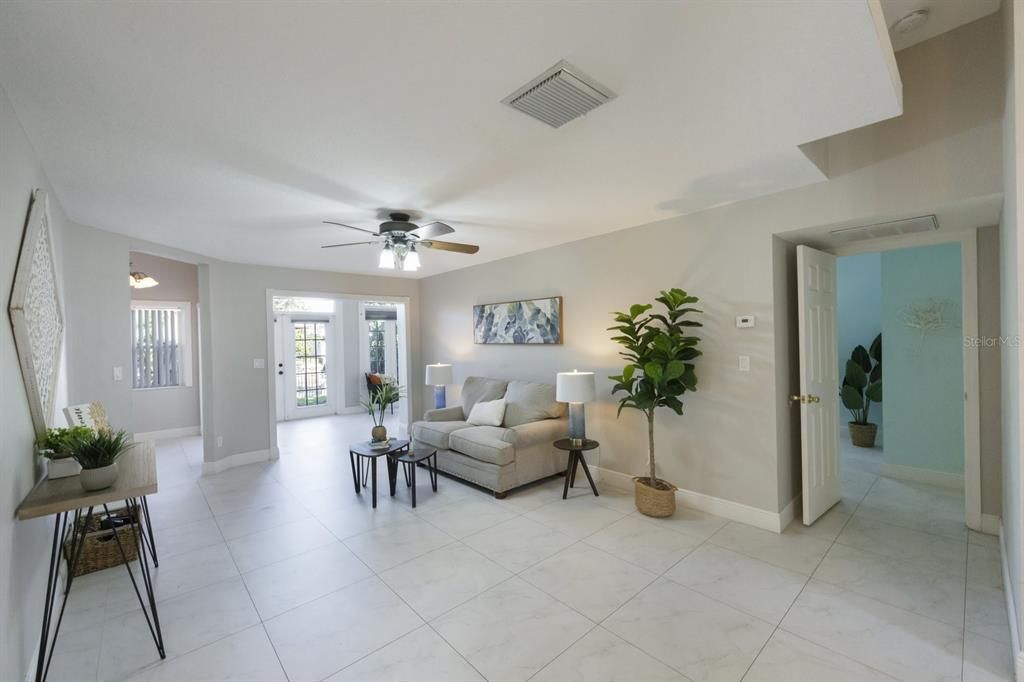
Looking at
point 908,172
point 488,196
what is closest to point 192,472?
point 488,196

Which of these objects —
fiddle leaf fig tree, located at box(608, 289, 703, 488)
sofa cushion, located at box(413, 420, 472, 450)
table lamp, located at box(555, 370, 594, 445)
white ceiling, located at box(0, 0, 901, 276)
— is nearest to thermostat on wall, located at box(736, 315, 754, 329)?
fiddle leaf fig tree, located at box(608, 289, 703, 488)

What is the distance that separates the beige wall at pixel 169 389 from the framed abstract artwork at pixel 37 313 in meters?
4.31

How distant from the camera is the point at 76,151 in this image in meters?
2.12

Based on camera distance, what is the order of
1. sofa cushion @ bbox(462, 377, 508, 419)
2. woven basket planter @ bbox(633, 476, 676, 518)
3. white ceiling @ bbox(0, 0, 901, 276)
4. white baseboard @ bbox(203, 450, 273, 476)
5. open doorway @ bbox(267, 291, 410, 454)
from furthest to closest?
open doorway @ bbox(267, 291, 410, 454), sofa cushion @ bbox(462, 377, 508, 419), white baseboard @ bbox(203, 450, 273, 476), woven basket planter @ bbox(633, 476, 676, 518), white ceiling @ bbox(0, 0, 901, 276)

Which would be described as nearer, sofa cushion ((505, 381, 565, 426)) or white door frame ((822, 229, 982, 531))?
white door frame ((822, 229, 982, 531))

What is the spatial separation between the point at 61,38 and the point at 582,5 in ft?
5.42

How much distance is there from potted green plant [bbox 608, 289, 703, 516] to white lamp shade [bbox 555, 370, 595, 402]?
0.99ft

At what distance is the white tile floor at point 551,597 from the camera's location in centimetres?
187

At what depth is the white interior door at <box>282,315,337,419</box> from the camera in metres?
7.99

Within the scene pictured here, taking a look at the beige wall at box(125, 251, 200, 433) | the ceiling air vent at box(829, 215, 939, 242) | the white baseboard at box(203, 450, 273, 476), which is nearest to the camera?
the ceiling air vent at box(829, 215, 939, 242)

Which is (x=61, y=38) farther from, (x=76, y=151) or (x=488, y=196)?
(x=488, y=196)

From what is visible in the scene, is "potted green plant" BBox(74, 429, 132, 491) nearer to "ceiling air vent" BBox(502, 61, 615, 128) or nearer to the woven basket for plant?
the woven basket for plant

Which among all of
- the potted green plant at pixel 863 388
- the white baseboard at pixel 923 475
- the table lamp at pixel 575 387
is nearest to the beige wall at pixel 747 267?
the table lamp at pixel 575 387

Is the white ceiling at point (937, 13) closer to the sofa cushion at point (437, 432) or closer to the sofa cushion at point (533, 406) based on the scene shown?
the sofa cushion at point (533, 406)
